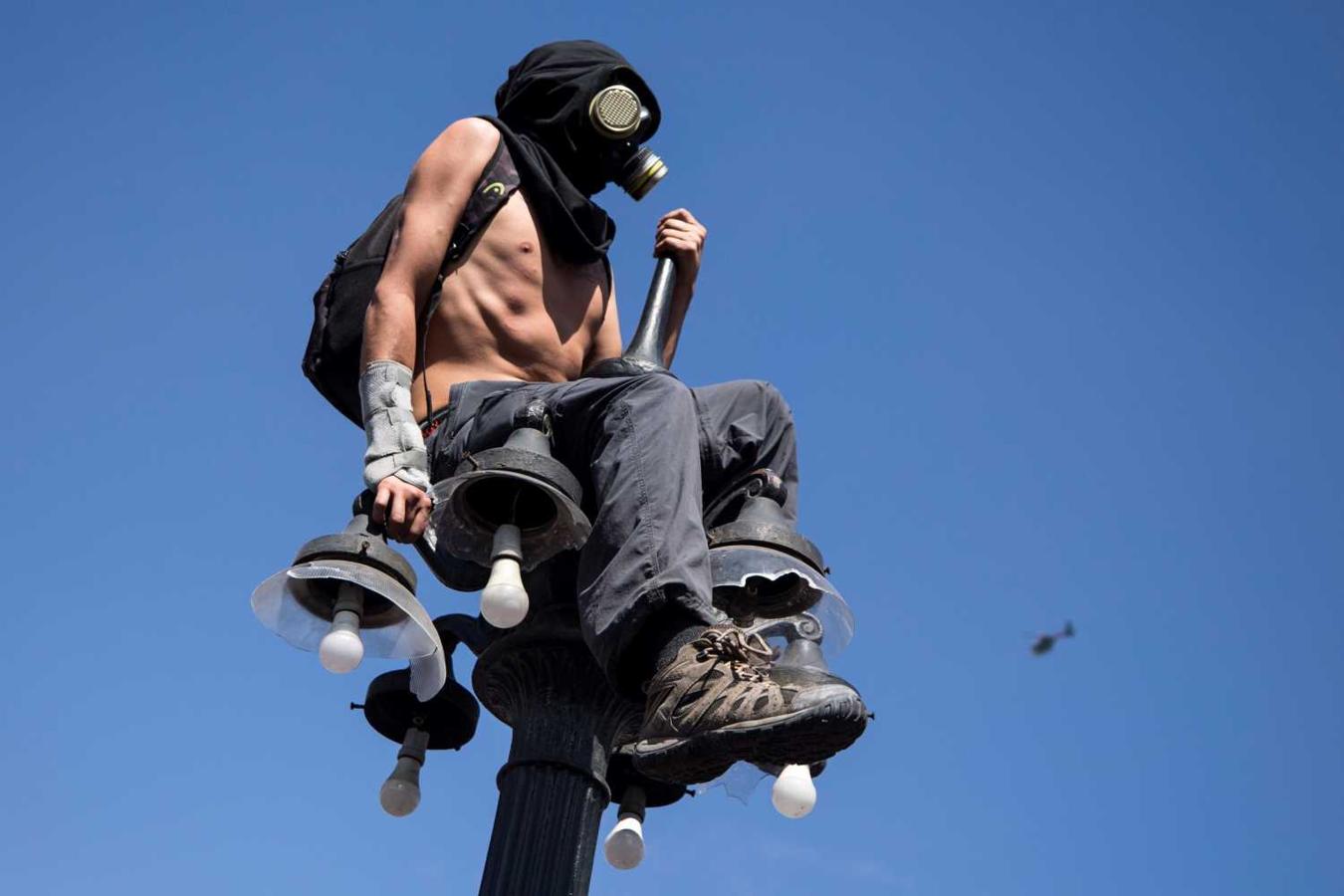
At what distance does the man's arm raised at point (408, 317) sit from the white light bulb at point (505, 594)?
1.10ft

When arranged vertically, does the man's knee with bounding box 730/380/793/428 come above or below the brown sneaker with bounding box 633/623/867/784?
above

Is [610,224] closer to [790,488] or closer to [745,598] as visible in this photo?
[790,488]

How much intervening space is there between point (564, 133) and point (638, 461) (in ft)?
7.09

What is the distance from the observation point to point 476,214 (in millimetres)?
6617

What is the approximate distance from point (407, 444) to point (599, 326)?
5.08 ft

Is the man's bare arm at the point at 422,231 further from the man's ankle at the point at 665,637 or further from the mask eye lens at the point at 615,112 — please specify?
the man's ankle at the point at 665,637

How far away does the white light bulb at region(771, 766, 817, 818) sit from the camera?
5207 millimetres

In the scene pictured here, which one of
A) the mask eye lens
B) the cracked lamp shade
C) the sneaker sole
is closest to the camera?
the sneaker sole

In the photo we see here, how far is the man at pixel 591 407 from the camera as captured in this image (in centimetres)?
464

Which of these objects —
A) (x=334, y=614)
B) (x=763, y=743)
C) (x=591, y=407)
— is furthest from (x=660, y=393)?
(x=763, y=743)

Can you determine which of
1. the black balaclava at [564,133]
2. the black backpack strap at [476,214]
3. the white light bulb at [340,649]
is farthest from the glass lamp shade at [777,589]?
the black balaclava at [564,133]

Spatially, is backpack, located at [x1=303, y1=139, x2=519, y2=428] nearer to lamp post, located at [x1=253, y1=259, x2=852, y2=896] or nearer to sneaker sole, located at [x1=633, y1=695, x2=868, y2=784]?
lamp post, located at [x1=253, y1=259, x2=852, y2=896]

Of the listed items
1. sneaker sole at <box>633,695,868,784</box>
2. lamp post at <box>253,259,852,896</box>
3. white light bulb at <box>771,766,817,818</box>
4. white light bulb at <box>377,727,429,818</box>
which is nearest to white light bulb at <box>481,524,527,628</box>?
lamp post at <box>253,259,852,896</box>

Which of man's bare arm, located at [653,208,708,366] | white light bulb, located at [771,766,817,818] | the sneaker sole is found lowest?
the sneaker sole
